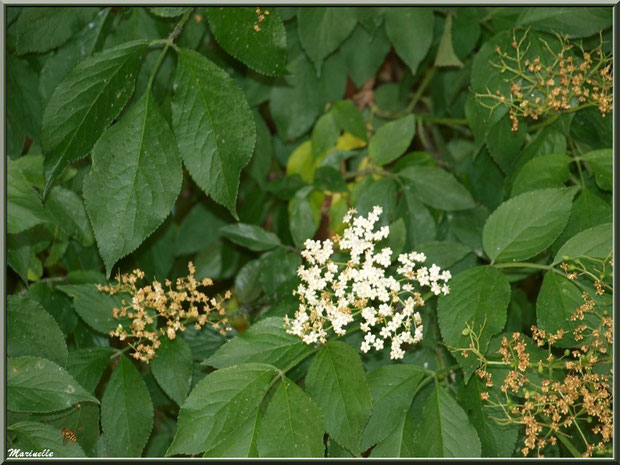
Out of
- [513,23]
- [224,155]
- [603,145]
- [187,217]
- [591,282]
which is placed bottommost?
[187,217]

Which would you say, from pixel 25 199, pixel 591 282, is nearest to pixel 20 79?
pixel 25 199

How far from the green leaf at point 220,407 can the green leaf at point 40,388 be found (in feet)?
0.84

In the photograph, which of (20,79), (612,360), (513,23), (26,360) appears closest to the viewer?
(612,360)

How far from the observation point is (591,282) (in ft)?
4.94

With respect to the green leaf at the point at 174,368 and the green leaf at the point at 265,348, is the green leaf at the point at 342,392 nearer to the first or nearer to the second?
the green leaf at the point at 265,348

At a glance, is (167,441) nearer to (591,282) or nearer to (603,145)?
(591,282)

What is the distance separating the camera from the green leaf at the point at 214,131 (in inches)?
58.9

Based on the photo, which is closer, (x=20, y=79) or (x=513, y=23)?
(x=513, y=23)

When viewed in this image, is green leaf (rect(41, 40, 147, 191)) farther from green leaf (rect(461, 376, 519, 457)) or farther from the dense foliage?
green leaf (rect(461, 376, 519, 457))

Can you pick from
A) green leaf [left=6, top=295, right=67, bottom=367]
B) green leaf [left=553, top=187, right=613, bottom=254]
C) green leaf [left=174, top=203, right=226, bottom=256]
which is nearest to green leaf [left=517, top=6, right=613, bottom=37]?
green leaf [left=553, top=187, right=613, bottom=254]

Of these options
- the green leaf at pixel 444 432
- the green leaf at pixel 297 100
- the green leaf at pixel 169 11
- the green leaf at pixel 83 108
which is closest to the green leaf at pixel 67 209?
the green leaf at pixel 83 108

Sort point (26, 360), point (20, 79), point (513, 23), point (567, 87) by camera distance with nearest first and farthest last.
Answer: point (26, 360) < point (567, 87) < point (513, 23) < point (20, 79)

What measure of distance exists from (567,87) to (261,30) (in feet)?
2.43

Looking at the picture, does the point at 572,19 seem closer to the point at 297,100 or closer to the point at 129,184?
the point at 297,100
